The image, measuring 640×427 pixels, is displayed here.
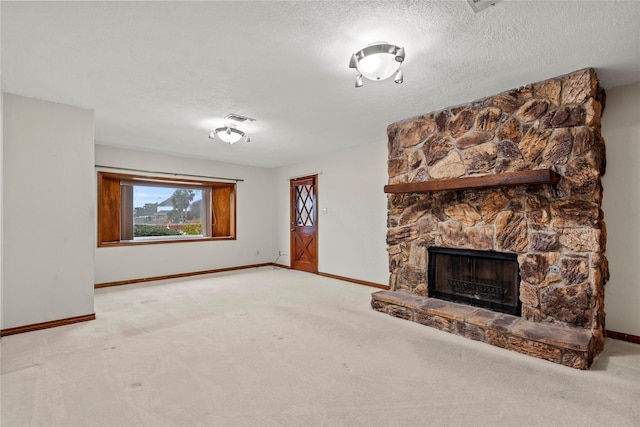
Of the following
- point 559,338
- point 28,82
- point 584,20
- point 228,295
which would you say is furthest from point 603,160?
point 28,82

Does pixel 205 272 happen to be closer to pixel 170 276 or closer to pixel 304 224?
pixel 170 276

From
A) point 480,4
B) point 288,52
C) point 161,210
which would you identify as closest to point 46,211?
point 288,52

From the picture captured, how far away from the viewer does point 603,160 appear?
2.67 meters

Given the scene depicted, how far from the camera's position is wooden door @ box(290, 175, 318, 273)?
5.96 meters

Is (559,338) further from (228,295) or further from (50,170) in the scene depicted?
(50,170)

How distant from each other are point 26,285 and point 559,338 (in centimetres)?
464

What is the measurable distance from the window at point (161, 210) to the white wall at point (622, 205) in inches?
224

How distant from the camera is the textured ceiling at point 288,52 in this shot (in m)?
1.77

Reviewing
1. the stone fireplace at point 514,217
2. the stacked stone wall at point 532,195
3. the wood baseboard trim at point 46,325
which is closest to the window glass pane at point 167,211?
the wood baseboard trim at point 46,325

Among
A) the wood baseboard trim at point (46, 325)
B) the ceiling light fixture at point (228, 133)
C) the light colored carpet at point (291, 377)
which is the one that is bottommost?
the light colored carpet at point (291, 377)

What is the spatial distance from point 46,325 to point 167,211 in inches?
135

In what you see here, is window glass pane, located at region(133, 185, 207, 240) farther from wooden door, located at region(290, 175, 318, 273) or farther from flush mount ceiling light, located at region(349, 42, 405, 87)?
flush mount ceiling light, located at region(349, 42, 405, 87)

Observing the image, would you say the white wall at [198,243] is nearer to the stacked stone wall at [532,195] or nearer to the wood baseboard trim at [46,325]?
the wood baseboard trim at [46,325]

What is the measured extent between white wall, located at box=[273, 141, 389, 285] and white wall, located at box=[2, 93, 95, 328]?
348 centimetres
